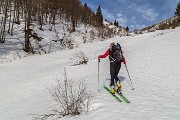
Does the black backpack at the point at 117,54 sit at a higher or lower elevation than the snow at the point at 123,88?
higher

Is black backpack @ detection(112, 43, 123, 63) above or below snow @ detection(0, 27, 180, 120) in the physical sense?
above

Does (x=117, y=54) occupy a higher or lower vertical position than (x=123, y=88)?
higher

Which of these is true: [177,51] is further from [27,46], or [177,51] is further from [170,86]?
[27,46]

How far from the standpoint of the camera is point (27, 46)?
30.4 m

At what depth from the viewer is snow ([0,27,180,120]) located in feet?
25.5

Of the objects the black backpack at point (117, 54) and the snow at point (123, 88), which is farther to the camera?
the black backpack at point (117, 54)

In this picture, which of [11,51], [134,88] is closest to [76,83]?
[134,88]

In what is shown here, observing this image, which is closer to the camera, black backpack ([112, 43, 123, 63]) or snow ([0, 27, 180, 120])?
snow ([0, 27, 180, 120])

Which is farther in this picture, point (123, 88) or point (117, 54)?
point (123, 88)

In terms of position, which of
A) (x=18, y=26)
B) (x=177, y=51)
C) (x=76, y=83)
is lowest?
(x=76, y=83)

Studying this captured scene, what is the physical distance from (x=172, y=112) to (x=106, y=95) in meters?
3.13

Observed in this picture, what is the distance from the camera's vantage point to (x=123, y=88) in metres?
11.2

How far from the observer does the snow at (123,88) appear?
25.5 ft

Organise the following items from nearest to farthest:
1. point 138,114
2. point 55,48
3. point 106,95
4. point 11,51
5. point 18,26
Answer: point 138,114, point 106,95, point 11,51, point 55,48, point 18,26
